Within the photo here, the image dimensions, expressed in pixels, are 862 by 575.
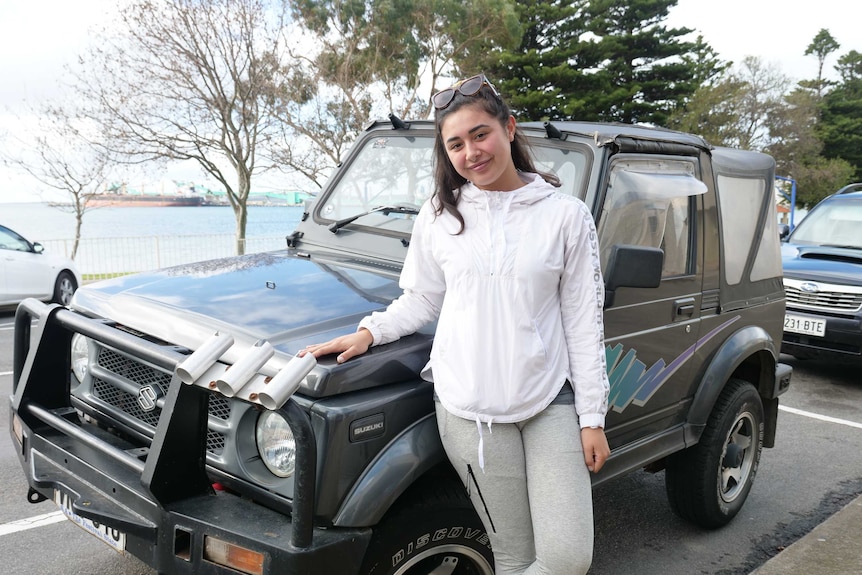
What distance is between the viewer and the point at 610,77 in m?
32.9

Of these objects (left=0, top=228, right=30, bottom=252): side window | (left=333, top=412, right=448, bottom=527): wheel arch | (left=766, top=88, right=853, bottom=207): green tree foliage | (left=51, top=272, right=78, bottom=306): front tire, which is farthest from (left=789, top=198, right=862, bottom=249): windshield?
(left=766, top=88, right=853, bottom=207): green tree foliage

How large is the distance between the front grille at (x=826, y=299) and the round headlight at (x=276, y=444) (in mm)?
6733

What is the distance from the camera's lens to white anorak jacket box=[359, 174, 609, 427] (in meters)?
2.18

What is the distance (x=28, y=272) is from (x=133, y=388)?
406 inches

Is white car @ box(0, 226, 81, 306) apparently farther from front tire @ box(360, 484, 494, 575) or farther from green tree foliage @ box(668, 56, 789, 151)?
green tree foliage @ box(668, 56, 789, 151)

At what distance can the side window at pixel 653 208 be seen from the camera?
3.17 m

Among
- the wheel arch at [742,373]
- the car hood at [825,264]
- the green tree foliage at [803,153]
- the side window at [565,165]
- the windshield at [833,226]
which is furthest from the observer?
the green tree foliage at [803,153]

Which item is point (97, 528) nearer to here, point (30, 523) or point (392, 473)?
point (392, 473)

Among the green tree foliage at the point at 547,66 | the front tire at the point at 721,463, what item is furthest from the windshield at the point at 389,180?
the green tree foliage at the point at 547,66

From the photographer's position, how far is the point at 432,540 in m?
2.38

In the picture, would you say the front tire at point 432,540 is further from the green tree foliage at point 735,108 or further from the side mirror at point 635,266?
the green tree foliage at point 735,108

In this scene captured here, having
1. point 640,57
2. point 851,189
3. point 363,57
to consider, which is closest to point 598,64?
point 640,57

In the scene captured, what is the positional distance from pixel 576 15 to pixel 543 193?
34.2 meters

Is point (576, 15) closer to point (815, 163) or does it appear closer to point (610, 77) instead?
point (610, 77)
